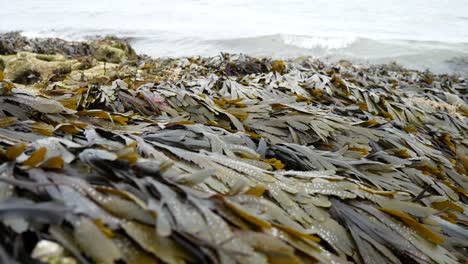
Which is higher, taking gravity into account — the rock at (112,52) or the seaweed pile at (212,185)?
the seaweed pile at (212,185)

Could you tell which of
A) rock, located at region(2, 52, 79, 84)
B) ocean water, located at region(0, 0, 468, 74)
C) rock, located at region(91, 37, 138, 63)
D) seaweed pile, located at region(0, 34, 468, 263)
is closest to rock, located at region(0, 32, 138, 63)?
rock, located at region(91, 37, 138, 63)

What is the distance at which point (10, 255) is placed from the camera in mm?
625

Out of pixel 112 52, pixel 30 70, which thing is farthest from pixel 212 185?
pixel 112 52

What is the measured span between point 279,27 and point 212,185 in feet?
45.8

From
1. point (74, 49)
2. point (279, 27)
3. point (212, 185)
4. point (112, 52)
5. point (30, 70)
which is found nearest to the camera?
point (212, 185)

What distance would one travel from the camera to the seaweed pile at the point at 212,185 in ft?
2.35

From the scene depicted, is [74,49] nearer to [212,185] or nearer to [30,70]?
[30,70]

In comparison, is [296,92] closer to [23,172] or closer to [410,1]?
[23,172]

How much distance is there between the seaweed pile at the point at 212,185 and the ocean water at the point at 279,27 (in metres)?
7.44

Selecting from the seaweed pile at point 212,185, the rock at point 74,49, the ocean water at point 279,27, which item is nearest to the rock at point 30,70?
the rock at point 74,49

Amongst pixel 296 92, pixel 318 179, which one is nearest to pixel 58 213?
pixel 318 179

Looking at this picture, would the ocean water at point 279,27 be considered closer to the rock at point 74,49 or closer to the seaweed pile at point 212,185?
the rock at point 74,49

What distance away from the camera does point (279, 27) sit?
45.9 feet

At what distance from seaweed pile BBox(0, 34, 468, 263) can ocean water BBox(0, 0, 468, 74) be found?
744 centimetres
